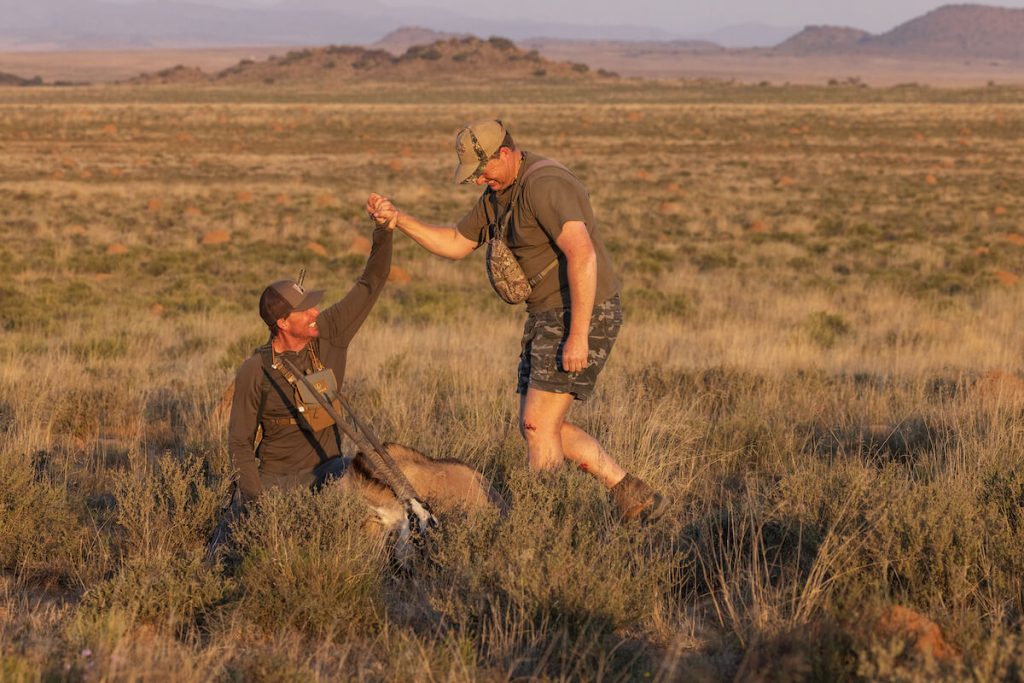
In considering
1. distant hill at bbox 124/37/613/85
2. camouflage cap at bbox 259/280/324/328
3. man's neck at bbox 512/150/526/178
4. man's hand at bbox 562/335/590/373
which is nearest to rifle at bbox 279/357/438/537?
camouflage cap at bbox 259/280/324/328

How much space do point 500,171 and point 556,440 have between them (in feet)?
3.62

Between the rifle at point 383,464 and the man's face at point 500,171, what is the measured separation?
101 cm

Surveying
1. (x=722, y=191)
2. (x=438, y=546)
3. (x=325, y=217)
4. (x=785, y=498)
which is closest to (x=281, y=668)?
(x=438, y=546)

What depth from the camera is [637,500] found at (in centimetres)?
457

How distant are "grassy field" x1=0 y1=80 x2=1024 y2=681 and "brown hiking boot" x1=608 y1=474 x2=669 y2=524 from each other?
10cm

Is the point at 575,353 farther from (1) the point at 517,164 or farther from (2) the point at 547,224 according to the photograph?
(1) the point at 517,164

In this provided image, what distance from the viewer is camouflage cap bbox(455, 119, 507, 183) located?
4293mm

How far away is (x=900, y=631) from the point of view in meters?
3.03

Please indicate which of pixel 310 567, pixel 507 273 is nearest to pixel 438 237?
pixel 507 273

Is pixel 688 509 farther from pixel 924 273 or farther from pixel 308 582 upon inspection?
pixel 924 273

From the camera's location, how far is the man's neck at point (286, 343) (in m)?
4.38

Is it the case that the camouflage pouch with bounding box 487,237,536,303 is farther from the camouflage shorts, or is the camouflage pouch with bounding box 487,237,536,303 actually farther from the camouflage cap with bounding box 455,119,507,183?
the camouflage cap with bounding box 455,119,507,183

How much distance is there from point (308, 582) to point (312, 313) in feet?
3.68

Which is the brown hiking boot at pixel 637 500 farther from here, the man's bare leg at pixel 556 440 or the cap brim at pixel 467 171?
the cap brim at pixel 467 171
